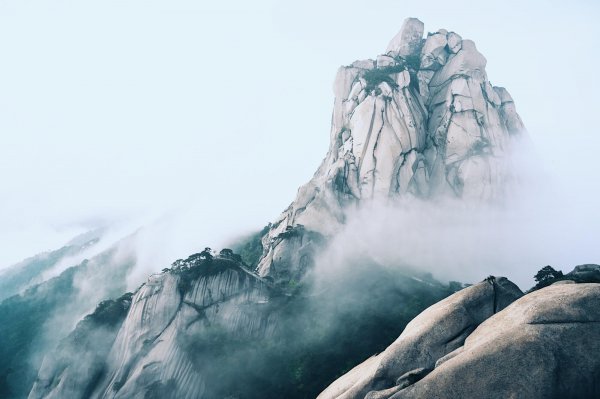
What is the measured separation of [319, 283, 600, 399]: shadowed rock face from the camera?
20.9 m

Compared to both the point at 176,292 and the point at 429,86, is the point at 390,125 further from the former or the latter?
the point at 176,292

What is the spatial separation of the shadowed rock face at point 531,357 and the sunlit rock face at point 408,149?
65920 millimetres

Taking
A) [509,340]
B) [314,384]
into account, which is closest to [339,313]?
[314,384]

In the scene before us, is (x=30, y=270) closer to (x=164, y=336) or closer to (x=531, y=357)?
(x=164, y=336)

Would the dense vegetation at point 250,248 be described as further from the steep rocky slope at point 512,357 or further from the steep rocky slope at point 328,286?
the steep rocky slope at point 512,357

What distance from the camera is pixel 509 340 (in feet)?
73.4

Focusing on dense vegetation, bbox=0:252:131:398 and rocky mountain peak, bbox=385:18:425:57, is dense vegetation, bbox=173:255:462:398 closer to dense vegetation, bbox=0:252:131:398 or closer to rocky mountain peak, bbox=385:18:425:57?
Result: dense vegetation, bbox=0:252:131:398

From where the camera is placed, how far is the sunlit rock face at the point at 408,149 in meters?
97.1

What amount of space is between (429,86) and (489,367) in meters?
111

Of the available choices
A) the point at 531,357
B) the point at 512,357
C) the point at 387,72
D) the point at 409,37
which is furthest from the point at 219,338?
the point at 409,37

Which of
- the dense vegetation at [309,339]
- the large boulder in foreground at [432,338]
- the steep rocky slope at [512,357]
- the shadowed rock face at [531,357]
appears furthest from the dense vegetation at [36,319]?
the shadowed rock face at [531,357]

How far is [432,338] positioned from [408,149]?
77.7 m

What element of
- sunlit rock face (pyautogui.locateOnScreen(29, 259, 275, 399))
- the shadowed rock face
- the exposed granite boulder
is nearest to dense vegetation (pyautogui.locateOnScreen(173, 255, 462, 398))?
sunlit rock face (pyautogui.locateOnScreen(29, 259, 275, 399))

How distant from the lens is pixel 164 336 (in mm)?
60031
